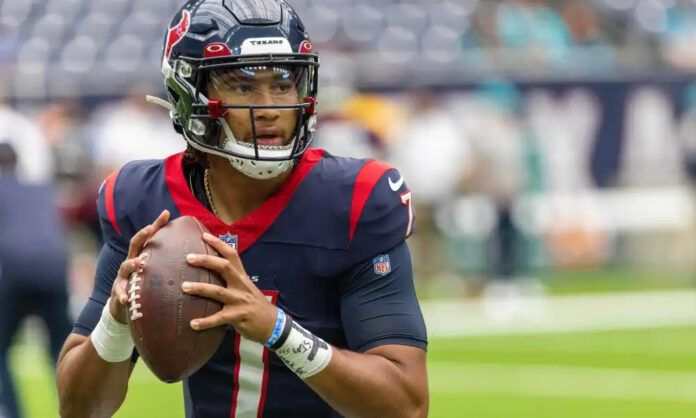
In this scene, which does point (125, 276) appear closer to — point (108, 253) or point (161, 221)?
point (161, 221)

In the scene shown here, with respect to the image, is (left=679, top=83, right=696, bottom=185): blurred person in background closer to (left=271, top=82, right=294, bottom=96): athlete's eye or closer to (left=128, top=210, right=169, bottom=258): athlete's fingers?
(left=271, top=82, right=294, bottom=96): athlete's eye

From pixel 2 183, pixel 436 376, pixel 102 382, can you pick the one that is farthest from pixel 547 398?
pixel 102 382

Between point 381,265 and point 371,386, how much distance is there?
12.7 inches

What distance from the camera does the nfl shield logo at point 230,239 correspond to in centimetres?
329

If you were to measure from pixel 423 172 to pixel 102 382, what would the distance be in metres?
9.82

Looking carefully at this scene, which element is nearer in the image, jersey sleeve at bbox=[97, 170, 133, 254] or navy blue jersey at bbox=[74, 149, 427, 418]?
navy blue jersey at bbox=[74, 149, 427, 418]

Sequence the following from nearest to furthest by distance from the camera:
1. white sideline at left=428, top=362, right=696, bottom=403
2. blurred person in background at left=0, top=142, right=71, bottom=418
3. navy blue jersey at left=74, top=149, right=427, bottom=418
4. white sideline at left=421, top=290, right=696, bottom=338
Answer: navy blue jersey at left=74, top=149, right=427, bottom=418, blurred person in background at left=0, top=142, right=71, bottom=418, white sideline at left=428, top=362, right=696, bottom=403, white sideline at left=421, top=290, right=696, bottom=338

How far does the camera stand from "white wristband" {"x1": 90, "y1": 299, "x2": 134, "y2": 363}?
10.4 ft

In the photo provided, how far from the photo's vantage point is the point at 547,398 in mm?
8500

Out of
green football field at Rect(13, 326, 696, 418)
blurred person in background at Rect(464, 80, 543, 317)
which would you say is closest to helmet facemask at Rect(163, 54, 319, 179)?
green football field at Rect(13, 326, 696, 418)

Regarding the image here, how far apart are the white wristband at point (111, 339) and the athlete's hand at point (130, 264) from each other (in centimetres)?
5

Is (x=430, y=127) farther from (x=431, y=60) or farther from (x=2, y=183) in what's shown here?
(x=2, y=183)

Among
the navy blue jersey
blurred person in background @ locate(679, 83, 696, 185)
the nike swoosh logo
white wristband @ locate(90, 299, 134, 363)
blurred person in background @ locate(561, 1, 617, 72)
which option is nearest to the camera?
white wristband @ locate(90, 299, 134, 363)

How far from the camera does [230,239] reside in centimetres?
331
